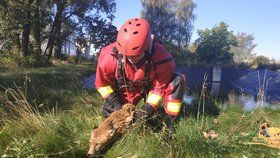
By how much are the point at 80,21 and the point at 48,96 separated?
103ft

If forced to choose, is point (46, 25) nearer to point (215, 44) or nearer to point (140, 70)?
point (140, 70)

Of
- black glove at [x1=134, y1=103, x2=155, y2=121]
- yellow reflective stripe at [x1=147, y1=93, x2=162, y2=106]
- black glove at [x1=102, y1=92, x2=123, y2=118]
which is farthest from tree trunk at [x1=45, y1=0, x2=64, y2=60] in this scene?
black glove at [x1=134, y1=103, x2=155, y2=121]

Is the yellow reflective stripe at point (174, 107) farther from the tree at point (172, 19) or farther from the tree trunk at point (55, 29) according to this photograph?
the tree at point (172, 19)

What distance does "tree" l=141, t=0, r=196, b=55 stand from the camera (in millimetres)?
71812

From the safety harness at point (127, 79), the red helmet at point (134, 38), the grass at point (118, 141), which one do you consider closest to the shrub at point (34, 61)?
the safety harness at point (127, 79)

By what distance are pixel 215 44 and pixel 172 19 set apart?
8.68m

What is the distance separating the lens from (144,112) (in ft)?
16.1

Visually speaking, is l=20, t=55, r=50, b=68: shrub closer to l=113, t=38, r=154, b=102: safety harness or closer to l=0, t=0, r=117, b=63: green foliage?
l=0, t=0, r=117, b=63: green foliage

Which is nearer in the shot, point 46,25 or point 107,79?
point 107,79

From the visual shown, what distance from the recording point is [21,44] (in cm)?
3425

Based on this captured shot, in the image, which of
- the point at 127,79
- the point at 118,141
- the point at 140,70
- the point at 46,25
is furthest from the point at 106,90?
the point at 46,25

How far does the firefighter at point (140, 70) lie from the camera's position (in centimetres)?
504

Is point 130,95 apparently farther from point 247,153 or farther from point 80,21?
point 80,21

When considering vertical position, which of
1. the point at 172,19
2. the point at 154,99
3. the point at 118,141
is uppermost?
the point at 172,19
